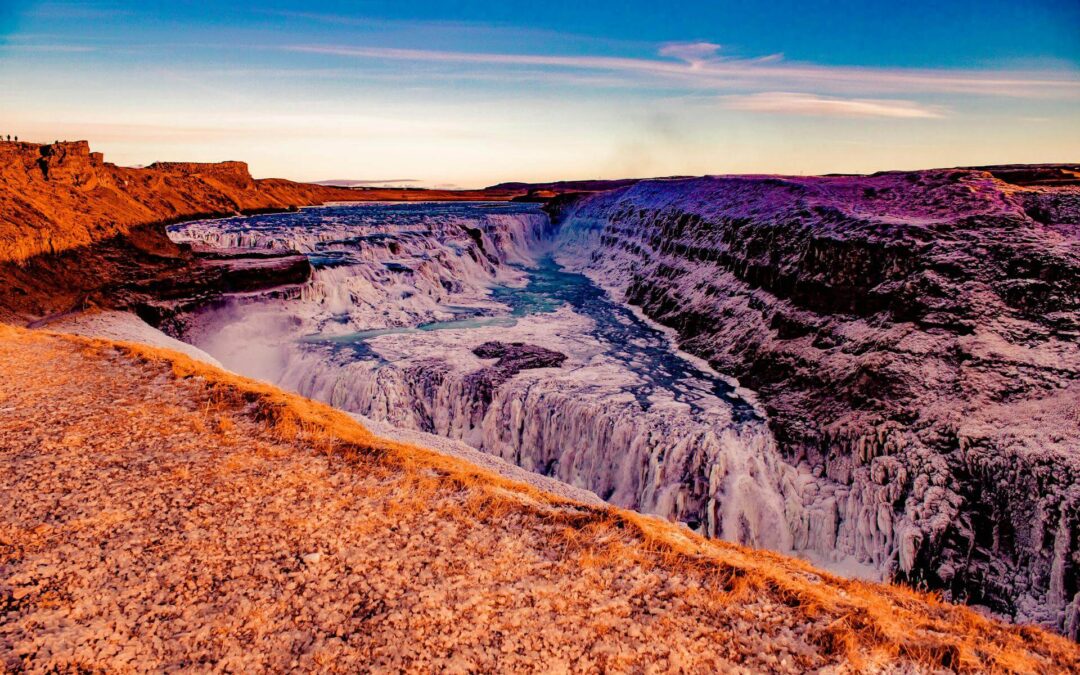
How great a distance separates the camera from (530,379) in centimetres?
1850

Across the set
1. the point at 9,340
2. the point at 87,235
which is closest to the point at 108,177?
the point at 87,235

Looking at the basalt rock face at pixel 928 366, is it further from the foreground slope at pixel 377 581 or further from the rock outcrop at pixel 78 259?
the rock outcrop at pixel 78 259

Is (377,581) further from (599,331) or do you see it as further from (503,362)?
(599,331)

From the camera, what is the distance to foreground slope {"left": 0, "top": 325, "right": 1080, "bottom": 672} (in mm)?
4777

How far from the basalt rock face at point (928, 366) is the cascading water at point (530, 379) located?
1.41 m

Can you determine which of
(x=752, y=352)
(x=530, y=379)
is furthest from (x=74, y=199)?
(x=752, y=352)

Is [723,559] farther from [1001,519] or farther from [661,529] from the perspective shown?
[1001,519]

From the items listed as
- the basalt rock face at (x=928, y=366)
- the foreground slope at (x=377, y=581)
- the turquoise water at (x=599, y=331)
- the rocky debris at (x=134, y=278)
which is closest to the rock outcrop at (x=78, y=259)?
the rocky debris at (x=134, y=278)

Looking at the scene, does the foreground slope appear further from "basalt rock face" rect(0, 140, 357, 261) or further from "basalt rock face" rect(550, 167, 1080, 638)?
"basalt rock face" rect(0, 140, 357, 261)

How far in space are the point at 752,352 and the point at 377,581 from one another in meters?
16.8

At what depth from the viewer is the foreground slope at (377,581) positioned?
15.7ft

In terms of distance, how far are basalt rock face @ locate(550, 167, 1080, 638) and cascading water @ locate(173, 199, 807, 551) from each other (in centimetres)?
141

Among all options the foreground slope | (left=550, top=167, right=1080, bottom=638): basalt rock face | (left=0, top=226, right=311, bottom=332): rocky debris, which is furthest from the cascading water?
the foreground slope

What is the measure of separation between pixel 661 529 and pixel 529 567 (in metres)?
2.00
